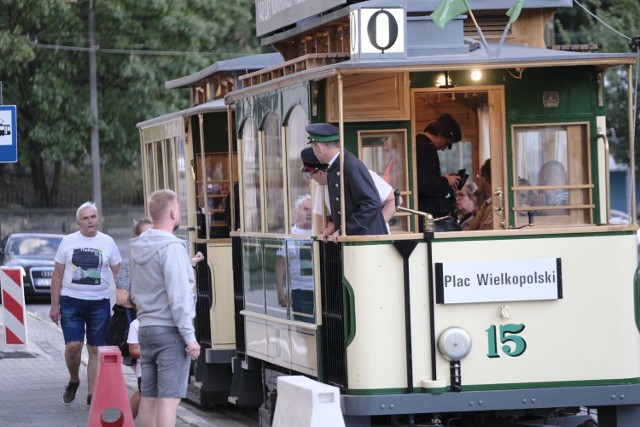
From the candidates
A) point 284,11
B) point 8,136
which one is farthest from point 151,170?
point 284,11

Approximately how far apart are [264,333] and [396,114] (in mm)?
2276

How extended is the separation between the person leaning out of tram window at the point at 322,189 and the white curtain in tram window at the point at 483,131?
202 cm

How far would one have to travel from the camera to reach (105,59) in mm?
Answer: 42312

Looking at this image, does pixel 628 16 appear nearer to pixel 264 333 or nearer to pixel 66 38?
pixel 66 38

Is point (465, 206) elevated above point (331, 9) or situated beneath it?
situated beneath

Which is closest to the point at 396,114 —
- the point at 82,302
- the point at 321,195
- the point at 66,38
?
the point at 321,195

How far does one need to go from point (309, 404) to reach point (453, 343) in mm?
1863

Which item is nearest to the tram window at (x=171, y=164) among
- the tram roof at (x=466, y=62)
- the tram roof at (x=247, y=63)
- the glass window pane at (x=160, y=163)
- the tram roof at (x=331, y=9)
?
the glass window pane at (x=160, y=163)

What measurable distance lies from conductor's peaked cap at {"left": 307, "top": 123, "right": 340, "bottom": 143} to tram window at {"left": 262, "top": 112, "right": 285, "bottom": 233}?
130cm

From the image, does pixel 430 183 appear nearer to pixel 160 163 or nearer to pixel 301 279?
pixel 301 279

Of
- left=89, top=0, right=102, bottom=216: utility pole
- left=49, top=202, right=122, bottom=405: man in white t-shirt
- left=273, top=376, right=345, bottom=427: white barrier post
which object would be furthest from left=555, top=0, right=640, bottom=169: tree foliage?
left=273, top=376, right=345, bottom=427: white barrier post

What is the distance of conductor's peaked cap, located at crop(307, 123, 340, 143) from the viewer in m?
9.06

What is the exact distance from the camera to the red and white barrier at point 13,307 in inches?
678

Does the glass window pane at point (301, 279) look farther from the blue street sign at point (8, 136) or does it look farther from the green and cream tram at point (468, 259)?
the blue street sign at point (8, 136)
